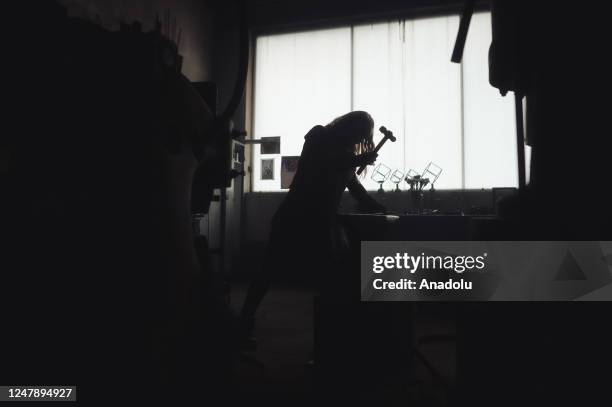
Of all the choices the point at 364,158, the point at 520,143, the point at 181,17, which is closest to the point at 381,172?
the point at 364,158

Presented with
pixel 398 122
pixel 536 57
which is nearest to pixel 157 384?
pixel 536 57

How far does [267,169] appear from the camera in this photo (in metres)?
4.29

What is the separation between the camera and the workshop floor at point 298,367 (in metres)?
1.29

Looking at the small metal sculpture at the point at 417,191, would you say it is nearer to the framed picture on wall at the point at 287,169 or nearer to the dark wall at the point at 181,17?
the framed picture on wall at the point at 287,169

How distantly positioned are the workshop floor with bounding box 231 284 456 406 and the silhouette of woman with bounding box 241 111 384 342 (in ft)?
0.67

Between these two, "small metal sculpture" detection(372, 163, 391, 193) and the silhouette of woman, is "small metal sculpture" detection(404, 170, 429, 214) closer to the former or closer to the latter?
"small metal sculpture" detection(372, 163, 391, 193)

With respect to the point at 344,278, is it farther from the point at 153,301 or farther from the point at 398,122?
the point at 398,122

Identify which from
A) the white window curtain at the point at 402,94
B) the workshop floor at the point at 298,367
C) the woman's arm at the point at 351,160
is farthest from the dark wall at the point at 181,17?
the workshop floor at the point at 298,367

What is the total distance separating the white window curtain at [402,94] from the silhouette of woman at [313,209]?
2171mm

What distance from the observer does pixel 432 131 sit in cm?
381

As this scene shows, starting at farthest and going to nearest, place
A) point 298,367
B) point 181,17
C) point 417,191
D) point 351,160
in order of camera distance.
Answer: point 181,17 → point 417,191 → point 351,160 → point 298,367

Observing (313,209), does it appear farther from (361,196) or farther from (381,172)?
(381,172)

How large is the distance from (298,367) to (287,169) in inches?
108

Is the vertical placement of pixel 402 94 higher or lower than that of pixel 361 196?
higher
